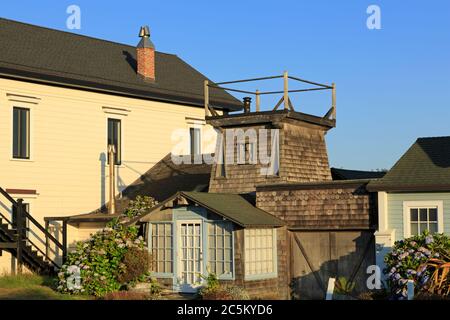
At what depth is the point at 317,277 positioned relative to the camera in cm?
2812

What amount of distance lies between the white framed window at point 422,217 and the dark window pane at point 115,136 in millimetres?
14945

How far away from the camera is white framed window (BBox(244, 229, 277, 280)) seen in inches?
1067

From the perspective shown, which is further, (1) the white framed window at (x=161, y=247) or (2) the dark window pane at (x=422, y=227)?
(1) the white framed window at (x=161, y=247)

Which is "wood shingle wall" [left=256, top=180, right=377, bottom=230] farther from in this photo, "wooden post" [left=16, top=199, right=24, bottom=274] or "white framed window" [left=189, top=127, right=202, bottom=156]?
"white framed window" [left=189, top=127, right=202, bottom=156]

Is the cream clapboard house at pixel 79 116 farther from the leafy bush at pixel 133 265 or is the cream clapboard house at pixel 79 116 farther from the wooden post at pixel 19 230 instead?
the leafy bush at pixel 133 265

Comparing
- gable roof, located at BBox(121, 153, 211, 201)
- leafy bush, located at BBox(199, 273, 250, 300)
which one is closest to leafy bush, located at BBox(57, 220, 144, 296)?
leafy bush, located at BBox(199, 273, 250, 300)

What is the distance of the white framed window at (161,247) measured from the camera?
93.3ft

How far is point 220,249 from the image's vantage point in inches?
1078

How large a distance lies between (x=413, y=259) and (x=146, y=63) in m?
19.3

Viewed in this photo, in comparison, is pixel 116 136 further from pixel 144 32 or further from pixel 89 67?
pixel 144 32

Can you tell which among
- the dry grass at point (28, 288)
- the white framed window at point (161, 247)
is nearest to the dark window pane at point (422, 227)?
the white framed window at point (161, 247)

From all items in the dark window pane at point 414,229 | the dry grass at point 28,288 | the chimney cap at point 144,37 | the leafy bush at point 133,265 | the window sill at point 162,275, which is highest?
the chimney cap at point 144,37

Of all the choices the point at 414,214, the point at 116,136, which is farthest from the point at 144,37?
the point at 414,214

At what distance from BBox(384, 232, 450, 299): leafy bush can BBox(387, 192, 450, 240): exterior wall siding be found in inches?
68.7
